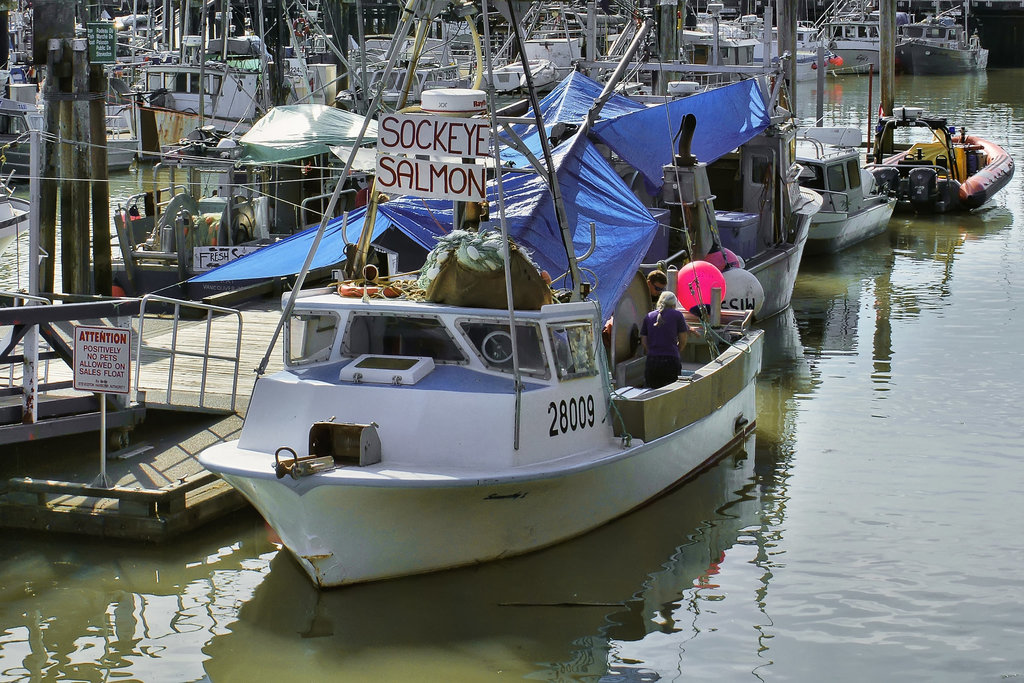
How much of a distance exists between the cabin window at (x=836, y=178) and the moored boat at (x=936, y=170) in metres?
2.81

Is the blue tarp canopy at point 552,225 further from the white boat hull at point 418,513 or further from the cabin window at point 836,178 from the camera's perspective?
the cabin window at point 836,178

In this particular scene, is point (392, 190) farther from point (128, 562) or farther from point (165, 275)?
point (165, 275)

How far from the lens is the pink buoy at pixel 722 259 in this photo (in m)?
18.1

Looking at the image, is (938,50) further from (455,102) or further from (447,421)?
(447,421)

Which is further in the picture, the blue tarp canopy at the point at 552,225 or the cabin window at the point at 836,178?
the cabin window at the point at 836,178

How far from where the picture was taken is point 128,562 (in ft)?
36.2

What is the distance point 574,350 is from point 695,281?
5.07 meters

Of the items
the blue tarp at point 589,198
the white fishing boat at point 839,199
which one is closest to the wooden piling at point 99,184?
the blue tarp at point 589,198

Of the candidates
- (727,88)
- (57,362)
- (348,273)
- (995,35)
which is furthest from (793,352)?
(995,35)

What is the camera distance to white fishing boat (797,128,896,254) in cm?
2642

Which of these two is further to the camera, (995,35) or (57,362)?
(995,35)

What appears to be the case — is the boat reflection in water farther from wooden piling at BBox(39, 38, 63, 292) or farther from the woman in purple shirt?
wooden piling at BBox(39, 38, 63, 292)

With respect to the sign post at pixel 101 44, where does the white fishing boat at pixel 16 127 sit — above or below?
below

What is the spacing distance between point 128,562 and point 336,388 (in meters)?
2.47
